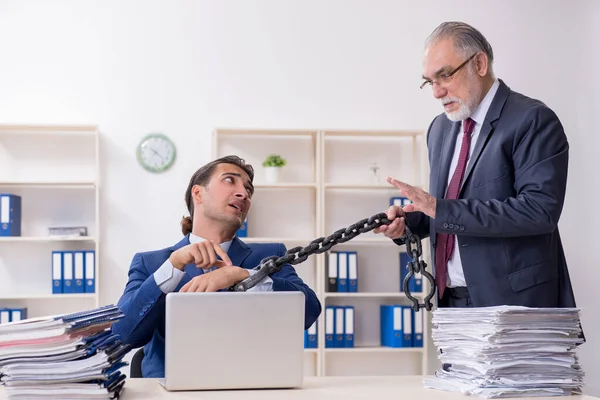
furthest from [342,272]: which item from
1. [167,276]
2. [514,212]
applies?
[167,276]

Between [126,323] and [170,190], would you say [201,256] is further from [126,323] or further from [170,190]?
[170,190]

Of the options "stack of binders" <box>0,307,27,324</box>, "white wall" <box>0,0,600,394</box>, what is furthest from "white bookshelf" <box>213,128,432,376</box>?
"stack of binders" <box>0,307,27,324</box>

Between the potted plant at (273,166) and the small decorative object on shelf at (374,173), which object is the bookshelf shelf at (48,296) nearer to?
the potted plant at (273,166)

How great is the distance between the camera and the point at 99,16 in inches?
201

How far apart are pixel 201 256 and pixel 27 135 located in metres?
3.51

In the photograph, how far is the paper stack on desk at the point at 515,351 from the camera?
1.55 metres

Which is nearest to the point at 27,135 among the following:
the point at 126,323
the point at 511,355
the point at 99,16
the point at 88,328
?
the point at 99,16

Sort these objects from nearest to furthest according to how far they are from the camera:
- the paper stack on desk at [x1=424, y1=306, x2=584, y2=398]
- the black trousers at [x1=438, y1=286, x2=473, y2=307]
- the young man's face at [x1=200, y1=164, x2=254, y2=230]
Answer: the paper stack on desk at [x1=424, y1=306, x2=584, y2=398] → the black trousers at [x1=438, y1=286, x2=473, y2=307] → the young man's face at [x1=200, y1=164, x2=254, y2=230]

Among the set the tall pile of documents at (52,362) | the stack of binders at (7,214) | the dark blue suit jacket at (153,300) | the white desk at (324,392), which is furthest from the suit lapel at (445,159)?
the stack of binders at (7,214)

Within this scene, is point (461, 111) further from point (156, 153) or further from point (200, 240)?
point (156, 153)

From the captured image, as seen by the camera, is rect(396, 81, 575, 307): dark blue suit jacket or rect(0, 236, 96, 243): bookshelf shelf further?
rect(0, 236, 96, 243): bookshelf shelf

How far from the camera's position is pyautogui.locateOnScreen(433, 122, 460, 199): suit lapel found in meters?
2.41

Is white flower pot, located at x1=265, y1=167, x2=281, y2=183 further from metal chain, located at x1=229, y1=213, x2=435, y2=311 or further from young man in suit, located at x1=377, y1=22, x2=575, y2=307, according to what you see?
metal chain, located at x1=229, y1=213, x2=435, y2=311

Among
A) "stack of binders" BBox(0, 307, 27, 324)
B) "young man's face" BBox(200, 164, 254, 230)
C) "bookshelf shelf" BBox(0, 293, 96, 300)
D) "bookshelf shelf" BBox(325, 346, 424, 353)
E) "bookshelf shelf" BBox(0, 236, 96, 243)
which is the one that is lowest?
"bookshelf shelf" BBox(325, 346, 424, 353)
